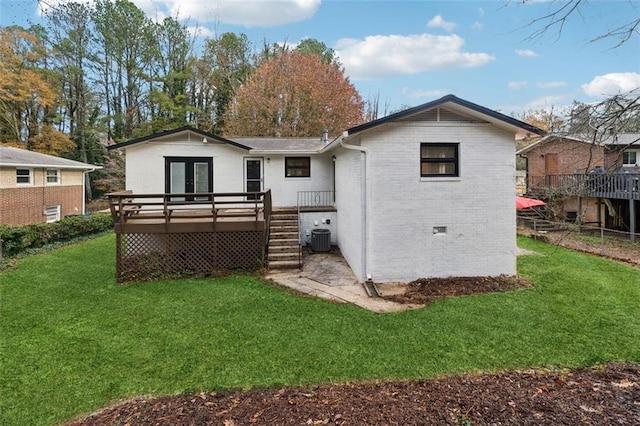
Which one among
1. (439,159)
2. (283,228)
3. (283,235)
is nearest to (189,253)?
(283,235)

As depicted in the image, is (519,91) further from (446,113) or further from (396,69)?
(396,69)

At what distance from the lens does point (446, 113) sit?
8.53 m

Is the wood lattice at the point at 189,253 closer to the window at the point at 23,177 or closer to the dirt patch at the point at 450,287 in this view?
the dirt patch at the point at 450,287

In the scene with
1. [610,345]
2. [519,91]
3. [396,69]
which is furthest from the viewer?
[396,69]

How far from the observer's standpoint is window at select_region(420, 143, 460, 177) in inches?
341

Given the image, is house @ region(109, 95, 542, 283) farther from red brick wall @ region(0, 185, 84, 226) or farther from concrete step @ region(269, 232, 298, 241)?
red brick wall @ region(0, 185, 84, 226)

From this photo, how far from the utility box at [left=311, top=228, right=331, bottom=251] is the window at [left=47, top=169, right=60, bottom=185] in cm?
1522

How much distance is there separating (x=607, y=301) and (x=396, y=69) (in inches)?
849

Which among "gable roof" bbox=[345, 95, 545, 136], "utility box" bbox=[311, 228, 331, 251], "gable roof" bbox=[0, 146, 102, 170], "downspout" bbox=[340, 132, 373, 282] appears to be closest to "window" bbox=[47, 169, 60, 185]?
"gable roof" bbox=[0, 146, 102, 170]

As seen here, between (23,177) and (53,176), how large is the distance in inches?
87.5

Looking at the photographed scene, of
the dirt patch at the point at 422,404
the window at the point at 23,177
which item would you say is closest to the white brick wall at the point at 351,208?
the dirt patch at the point at 422,404

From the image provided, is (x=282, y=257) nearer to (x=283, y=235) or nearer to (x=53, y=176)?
(x=283, y=235)

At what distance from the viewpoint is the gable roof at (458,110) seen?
26.2ft

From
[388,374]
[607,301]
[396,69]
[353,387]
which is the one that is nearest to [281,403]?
[353,387]
